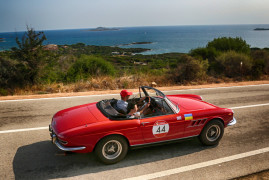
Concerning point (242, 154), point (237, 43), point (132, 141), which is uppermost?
point (237, 43)

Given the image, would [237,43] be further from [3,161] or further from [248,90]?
[3,161]

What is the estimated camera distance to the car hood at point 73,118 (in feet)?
Answer: 15.0

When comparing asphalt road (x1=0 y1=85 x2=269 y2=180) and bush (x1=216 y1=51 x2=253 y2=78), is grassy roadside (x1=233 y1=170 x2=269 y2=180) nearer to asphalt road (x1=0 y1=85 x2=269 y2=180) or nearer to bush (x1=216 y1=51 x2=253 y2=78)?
asphalt road (x1=0 y1=85 x2=269 y2=180)

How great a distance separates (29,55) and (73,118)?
866 centimetres

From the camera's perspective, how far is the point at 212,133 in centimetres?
561

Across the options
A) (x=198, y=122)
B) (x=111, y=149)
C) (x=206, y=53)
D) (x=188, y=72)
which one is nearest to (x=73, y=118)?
(x=111, y=149)

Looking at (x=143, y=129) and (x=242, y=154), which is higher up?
(x=143, y=129)

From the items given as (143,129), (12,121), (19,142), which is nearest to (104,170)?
(143,129)

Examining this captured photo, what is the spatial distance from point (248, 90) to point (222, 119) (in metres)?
7.49

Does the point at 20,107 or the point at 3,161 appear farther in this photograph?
the point at 20,107

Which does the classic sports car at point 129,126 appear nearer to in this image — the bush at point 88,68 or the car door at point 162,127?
the car door at point 162,127

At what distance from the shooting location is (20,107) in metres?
8.19

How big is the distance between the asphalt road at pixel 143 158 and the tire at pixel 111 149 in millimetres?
155

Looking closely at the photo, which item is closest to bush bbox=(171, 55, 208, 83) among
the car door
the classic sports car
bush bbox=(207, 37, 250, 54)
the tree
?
the tree
